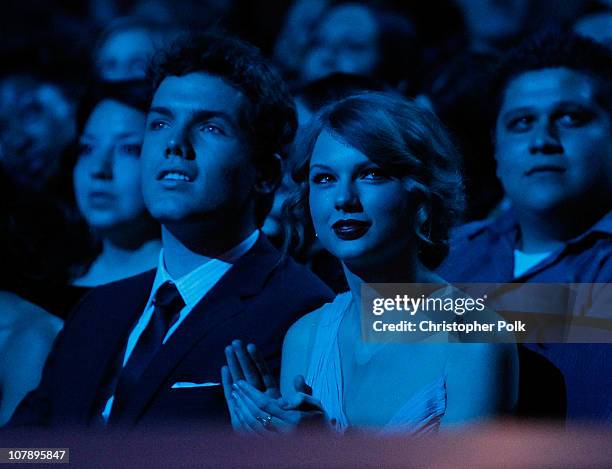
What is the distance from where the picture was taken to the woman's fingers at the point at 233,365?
7.35ft

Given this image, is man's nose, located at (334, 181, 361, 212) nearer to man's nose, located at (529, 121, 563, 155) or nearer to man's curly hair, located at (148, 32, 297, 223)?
man's curly hair, located at (148, 32, 297, 223)

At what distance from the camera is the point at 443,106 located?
8.56 feet

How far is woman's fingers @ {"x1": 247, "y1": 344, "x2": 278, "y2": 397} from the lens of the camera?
2.23 metres

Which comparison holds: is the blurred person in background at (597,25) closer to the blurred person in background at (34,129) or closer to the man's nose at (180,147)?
the man's nose at (180,147)

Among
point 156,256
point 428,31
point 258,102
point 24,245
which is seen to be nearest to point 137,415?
point 156,256

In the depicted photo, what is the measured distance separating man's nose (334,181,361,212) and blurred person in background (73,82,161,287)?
1.79 feet

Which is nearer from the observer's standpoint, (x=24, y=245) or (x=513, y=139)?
(x=513, y=139)

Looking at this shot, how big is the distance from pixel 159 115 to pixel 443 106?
68 cm

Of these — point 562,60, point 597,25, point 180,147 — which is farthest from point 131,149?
point 597,25

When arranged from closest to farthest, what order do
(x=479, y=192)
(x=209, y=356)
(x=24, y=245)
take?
(x=209, y=356)
(x=479, y=192)
(x=24, y=245)

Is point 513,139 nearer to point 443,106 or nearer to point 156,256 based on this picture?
point 443,106

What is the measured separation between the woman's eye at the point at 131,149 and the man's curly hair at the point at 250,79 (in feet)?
0.58

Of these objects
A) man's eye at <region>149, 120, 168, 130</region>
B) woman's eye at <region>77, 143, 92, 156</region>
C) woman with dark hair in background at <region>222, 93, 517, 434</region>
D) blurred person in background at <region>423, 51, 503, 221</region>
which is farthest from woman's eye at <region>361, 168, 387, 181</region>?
woman's eye at <region>77, 143, 92, 156</region>

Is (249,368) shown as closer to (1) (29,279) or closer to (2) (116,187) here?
(2) (116,187)
